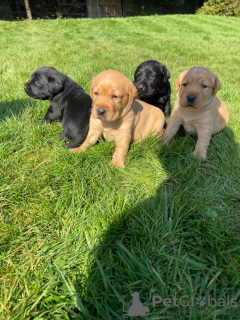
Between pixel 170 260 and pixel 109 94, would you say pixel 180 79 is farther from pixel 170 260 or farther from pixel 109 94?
pixel 170 260

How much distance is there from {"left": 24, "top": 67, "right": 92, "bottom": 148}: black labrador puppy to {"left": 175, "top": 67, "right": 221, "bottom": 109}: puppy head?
1397 mm

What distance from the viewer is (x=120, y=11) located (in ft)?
85.4

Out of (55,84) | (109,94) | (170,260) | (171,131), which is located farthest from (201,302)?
(55,84)

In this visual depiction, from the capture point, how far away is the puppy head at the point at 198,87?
2822 mm

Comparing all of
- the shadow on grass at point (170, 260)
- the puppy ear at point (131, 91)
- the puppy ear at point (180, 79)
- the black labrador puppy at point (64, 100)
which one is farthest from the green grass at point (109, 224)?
the puppy ear at point (180, 79)

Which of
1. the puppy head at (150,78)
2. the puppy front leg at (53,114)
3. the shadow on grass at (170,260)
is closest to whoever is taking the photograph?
the shadow on grass at (170,260)

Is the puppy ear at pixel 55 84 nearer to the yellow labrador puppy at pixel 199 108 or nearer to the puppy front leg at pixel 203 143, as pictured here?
the yellow labrador puppy at pixel 199 108

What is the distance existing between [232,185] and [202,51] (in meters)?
8.72

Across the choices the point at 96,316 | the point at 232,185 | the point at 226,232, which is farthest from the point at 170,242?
the point at 232,185

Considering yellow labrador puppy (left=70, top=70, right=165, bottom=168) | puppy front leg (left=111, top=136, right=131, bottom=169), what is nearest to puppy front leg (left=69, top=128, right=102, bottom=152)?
yellow labrador puppy (left=70, top=70, right=165, bottom=168)

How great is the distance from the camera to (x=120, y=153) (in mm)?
2824

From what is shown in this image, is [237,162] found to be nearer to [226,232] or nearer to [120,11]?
[226,232]

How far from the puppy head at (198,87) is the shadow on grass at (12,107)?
2624mm

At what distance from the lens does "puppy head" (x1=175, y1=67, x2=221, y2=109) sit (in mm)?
2822
